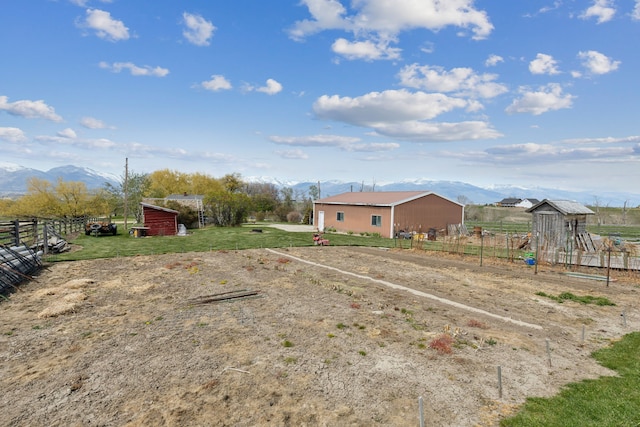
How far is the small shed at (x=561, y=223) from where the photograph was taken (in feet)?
65.1

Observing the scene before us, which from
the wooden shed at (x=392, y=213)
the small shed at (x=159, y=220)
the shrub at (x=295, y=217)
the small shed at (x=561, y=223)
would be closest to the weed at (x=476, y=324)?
the small shed at (x=561, y=223)

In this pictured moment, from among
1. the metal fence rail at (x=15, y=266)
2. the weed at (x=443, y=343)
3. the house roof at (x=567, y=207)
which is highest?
the house roof at (x=567, y=207)

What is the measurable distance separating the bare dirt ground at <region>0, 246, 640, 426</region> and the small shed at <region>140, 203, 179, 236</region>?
51.1 ft

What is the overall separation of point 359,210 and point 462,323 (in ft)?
78.3

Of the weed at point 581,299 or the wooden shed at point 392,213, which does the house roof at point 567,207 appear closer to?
the wooden shed at point 392,213

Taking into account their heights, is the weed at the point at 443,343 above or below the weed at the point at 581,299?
below

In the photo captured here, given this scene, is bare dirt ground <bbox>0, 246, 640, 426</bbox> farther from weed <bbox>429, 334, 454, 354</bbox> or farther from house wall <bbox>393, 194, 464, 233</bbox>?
house wall <bbox>393, 194, 464, 233</bbox>

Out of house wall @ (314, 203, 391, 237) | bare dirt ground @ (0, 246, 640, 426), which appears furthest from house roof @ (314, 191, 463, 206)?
bare dirt ground @ (0, 246, 640, 426)

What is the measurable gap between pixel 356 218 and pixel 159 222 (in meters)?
17.7

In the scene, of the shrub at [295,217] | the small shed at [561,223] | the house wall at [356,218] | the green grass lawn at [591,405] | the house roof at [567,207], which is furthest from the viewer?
the shrub at [295,217]

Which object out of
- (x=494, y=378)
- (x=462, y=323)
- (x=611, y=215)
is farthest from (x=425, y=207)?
(x=611, y=215)

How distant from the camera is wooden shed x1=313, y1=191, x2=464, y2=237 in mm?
29453

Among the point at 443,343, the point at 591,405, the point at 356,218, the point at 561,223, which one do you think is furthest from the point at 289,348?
the point at 356,218

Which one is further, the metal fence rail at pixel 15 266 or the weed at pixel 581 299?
the metal fence rail at pixel 15 266
